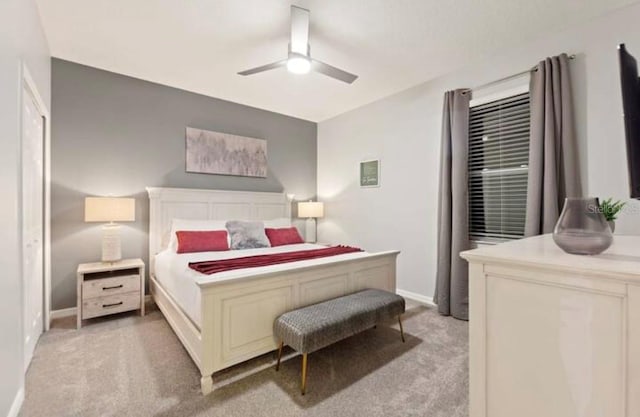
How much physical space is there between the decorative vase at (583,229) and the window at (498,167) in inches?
81.8

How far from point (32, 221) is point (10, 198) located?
976mm

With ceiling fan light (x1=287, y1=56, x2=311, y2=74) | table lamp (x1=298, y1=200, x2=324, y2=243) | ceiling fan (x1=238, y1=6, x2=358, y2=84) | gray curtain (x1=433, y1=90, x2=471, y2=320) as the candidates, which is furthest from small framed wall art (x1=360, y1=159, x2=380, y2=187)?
ceiling fan light (x1=287, y1=56, x2=311, y2=74)

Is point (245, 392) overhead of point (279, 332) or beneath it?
beneath

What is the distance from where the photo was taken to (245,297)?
1998mm

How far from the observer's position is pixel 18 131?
5.57 feet

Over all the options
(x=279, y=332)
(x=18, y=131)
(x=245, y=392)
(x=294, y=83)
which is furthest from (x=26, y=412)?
(x=294, y=83)

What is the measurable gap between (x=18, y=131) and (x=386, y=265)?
116 inches

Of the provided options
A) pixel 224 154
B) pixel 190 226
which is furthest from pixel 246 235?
pixel 224 154

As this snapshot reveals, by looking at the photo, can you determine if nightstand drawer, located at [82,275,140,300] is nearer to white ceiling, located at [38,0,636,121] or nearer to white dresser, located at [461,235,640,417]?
white ceiling, located at [38,0,636,121]

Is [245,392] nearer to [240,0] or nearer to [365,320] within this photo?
[365,320]

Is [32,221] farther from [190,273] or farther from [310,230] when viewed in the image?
[310,230]

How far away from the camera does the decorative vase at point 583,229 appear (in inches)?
37.1

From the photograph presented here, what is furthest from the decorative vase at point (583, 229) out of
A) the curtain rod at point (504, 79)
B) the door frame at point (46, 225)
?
the door frame at point (46, 225)

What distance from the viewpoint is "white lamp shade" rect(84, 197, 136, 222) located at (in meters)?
2.88
